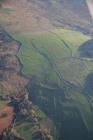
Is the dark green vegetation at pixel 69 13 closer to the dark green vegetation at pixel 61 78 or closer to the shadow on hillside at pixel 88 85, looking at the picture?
the dark green vegetation at pixel 61 78

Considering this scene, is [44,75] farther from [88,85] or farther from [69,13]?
[69,13]

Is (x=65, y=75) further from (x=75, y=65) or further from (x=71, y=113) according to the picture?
(x=71, y=113)

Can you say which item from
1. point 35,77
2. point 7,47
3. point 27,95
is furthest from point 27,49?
point 27,95

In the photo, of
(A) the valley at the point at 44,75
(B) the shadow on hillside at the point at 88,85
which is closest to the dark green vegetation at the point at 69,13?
(A) the valley at the point at 44,75

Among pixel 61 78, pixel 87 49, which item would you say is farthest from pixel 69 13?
pixel 61 78

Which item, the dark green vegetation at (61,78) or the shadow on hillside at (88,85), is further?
the shadow on hillside at (88,85)

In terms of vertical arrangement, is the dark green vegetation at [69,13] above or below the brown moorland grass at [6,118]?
below
